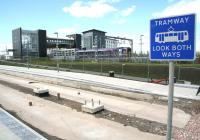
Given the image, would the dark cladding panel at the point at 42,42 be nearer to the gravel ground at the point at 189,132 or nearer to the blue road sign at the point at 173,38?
the gravel ground at the point at 189,132

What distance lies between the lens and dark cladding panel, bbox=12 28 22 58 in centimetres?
10788

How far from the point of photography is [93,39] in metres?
117

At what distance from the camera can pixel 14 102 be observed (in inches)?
611

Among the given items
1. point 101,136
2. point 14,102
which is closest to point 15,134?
point 101,136

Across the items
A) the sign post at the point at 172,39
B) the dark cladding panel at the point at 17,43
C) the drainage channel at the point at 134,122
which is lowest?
the drainage channel at the point at 134,122

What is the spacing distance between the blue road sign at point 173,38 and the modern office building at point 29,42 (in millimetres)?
109619

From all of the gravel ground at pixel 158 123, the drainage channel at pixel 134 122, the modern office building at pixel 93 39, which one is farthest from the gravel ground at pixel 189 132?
the modern office building at pixel 93 39

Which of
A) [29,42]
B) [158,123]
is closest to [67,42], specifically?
[29,42]

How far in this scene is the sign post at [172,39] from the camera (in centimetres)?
284

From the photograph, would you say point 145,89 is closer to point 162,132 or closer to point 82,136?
point 162,132

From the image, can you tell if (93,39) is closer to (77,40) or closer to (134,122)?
(77,40)

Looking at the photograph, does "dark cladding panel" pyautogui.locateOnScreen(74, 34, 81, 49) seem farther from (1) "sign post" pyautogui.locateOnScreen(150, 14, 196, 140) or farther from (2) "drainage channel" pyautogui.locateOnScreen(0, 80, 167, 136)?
(1) "sign post" pyautogui.locateOnScreen(150, 14, 196, 140)

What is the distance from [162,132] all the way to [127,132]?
1.25m

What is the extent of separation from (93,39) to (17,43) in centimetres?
3395
